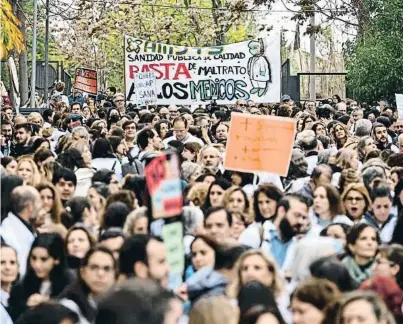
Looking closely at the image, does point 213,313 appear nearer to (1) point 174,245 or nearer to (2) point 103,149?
(1) point 174,245

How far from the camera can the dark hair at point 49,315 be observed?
6750mm

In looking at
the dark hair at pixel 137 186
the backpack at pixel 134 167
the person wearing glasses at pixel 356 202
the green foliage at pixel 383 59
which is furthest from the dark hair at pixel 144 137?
the green foliage at pixel 383 59

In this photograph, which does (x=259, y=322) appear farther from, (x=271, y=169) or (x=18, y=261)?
(x=271, y=169)

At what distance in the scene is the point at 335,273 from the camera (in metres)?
8.34

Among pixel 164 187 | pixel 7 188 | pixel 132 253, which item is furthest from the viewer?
pixel 7 188

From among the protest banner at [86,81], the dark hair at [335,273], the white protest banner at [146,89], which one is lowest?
the dark hair at [335,273]

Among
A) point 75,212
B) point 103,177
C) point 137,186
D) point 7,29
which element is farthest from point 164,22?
point 75,212

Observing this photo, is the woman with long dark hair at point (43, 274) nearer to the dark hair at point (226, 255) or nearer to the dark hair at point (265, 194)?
the dark hair at point (226, 255)

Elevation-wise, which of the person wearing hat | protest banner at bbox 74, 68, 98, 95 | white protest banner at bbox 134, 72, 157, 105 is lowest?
the person wearing hat

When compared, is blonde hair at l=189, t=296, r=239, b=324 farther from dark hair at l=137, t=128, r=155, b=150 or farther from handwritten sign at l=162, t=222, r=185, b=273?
dark hair at l=137, t=128, r=155, b=150

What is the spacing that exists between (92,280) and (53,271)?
0.86 m

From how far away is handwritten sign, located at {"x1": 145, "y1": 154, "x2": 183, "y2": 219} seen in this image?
27.4ft

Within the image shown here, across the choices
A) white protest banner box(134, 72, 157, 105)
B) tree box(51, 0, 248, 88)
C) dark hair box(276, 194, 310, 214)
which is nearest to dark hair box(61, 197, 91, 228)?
dark hair box(276, 194, 310, 214)

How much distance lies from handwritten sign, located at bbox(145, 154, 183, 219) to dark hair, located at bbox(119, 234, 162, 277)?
0.19 m
